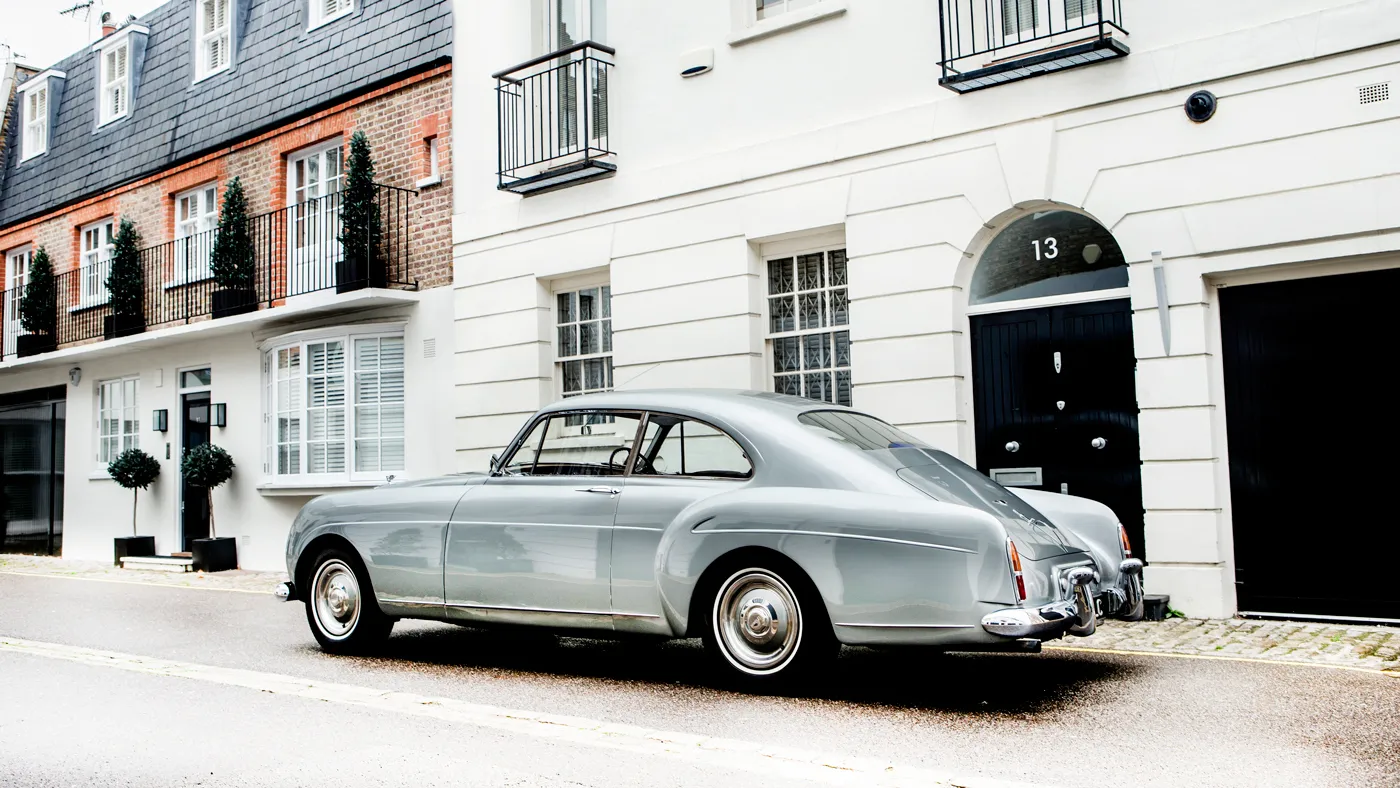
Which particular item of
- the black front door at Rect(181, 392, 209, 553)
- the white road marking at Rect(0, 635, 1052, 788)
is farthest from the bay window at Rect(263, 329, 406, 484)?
the white road marking at Rect(0, 635, 1052, 788)

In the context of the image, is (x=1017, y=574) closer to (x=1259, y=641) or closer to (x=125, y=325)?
(x=1259, y=641)

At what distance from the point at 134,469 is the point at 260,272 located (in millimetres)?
3525

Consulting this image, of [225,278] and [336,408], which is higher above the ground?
[225,278]

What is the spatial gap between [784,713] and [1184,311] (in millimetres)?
4888

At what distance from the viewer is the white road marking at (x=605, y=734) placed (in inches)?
171

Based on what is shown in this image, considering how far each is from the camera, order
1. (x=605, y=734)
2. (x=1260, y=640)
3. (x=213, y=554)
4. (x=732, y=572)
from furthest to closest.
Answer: (x=213, y=554)
(x=1260, y=640)
(x=732, y=572)
(x=605, y=734)

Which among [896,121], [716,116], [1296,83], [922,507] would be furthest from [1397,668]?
[716,116]

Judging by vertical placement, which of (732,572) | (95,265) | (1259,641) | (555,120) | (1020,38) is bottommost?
(1259,641)

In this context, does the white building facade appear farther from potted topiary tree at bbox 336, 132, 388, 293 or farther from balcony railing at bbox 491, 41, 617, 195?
potted topiary tree at bbox 336, 132, 388, 293

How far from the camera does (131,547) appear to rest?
17.1 metres

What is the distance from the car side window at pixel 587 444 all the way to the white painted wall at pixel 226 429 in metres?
7.24

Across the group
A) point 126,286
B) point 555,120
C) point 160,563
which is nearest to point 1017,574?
point 555,120

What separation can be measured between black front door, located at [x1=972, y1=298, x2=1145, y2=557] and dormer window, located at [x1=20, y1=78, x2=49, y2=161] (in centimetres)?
1912

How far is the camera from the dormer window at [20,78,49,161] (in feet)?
71.9
